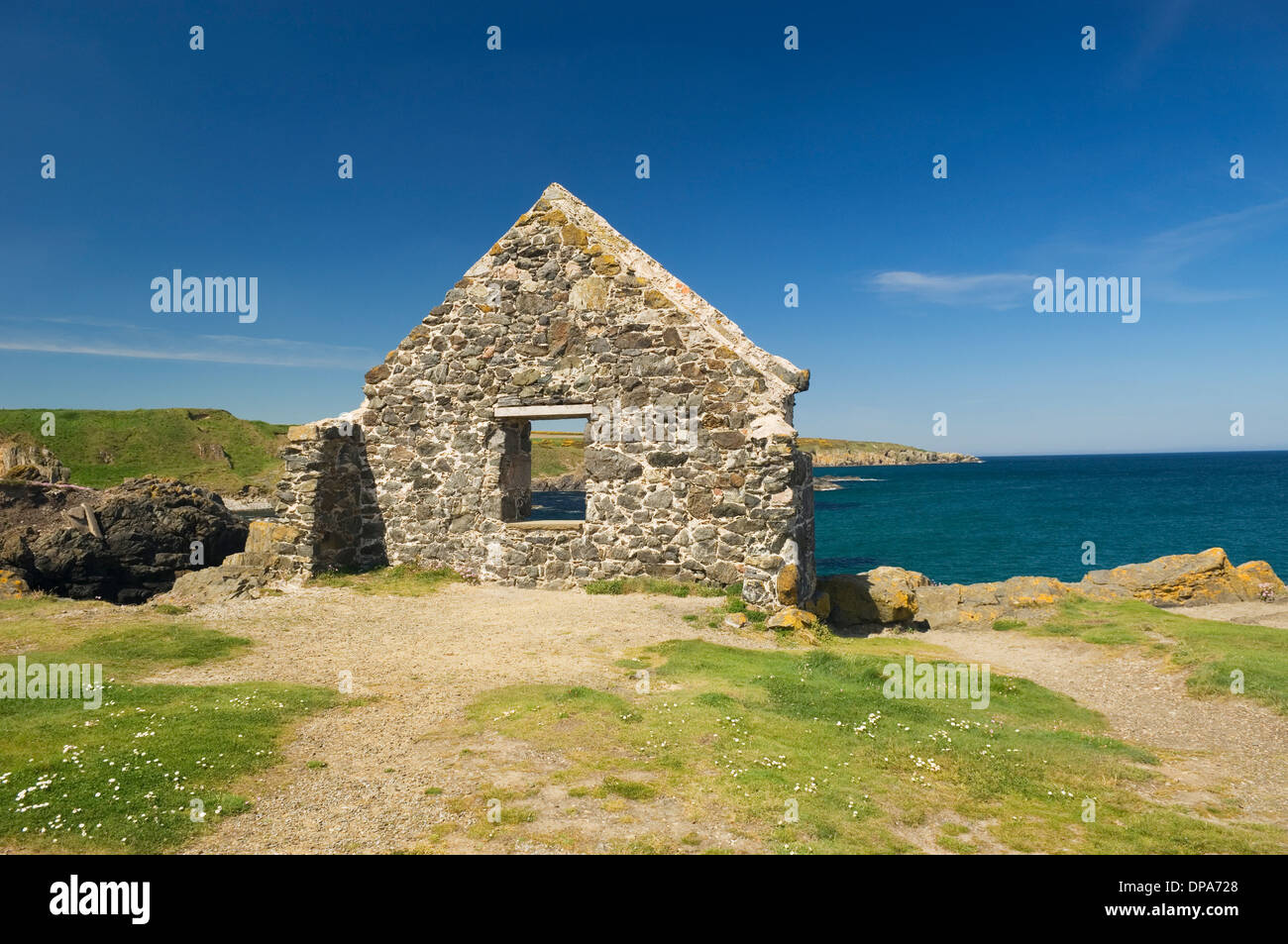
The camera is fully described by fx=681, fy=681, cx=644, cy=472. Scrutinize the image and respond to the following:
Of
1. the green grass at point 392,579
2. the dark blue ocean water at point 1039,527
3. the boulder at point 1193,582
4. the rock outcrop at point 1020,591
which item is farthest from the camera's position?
the dark blue ocean water at point 1039,527

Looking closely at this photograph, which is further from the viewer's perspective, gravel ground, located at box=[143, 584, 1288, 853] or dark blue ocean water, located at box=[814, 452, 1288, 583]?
dark blue ocean water, located at box=[814, 452, 1288, 583]

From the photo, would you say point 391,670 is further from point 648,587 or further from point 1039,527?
point 1039,527

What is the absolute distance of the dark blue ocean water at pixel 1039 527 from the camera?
40094mm

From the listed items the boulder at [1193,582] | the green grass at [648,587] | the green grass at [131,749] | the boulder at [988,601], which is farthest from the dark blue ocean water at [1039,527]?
the green grass at [131,749]

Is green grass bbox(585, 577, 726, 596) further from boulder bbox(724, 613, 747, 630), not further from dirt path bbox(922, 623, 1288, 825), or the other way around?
dirt path bbox(922, 623, 1288, 825)

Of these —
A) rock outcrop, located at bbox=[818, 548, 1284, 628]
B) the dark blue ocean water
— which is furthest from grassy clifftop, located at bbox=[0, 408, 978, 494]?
rock outcrop, located at bbox=[818, 548, 1284, 628]

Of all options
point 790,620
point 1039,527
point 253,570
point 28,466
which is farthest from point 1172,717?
point 1039,527

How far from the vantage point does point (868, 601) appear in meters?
14.7

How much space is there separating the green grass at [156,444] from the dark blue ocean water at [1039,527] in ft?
171

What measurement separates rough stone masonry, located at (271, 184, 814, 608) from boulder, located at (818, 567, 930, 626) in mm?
961

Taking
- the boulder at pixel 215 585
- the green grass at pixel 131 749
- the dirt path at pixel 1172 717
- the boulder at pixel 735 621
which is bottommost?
the dirt path at pixel 1172 717

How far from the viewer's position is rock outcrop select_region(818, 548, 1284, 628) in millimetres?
14695

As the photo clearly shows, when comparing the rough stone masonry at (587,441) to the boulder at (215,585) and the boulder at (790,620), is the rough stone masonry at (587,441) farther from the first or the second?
the boulder at (215,585)
